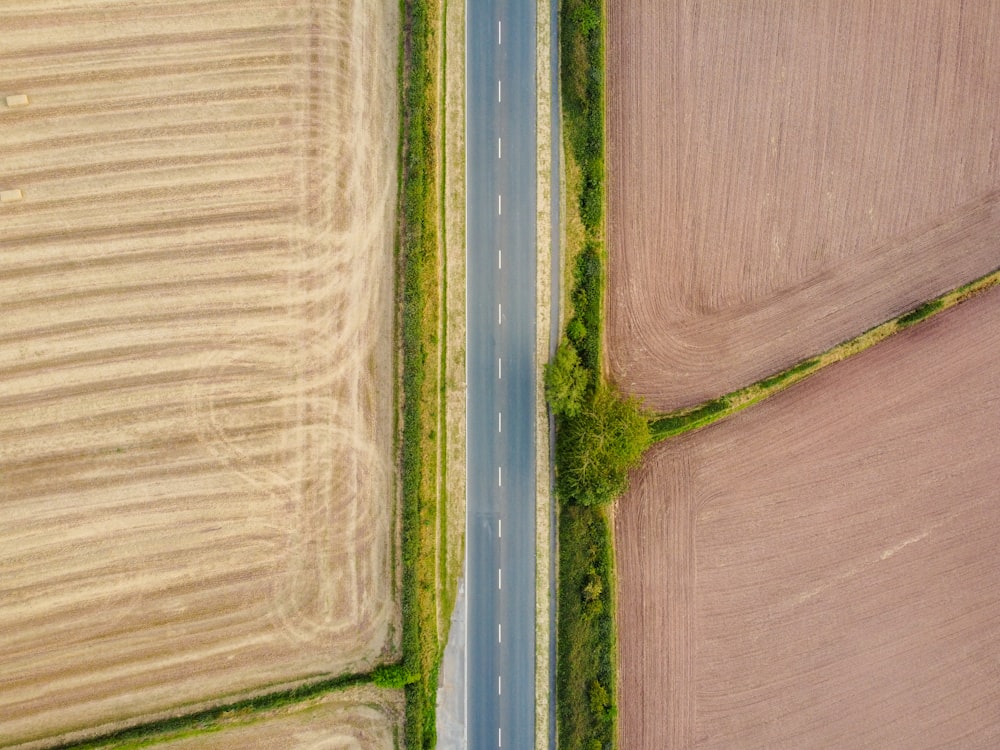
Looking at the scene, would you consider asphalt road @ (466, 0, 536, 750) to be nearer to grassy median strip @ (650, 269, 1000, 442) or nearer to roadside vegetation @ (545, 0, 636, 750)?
roadside vegetation @ (545, 0, 636, 750)

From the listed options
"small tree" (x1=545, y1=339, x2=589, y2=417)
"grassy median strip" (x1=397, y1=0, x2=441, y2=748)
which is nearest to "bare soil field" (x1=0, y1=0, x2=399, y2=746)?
"grassy median strip" (x1=397, y1=0, x2=441, y2=748)

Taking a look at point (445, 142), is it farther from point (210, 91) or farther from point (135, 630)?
point (135, 630)

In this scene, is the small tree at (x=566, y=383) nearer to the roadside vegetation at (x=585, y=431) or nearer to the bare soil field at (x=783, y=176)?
the roadside vegetation at (x=585, y=431)

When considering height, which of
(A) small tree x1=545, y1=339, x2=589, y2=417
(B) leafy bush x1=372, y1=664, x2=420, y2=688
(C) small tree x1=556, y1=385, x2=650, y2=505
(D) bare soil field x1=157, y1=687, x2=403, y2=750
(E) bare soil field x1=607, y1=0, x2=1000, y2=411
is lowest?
(D) bare soil field x1=157, y1=687, x2=403, y2=750

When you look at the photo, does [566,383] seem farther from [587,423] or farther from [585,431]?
[585,431]

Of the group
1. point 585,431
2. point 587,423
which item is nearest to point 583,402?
point 587,423

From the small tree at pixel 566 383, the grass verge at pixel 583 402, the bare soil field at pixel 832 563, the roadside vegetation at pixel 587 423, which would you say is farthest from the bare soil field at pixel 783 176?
the bare soil field at pixel 832 563
